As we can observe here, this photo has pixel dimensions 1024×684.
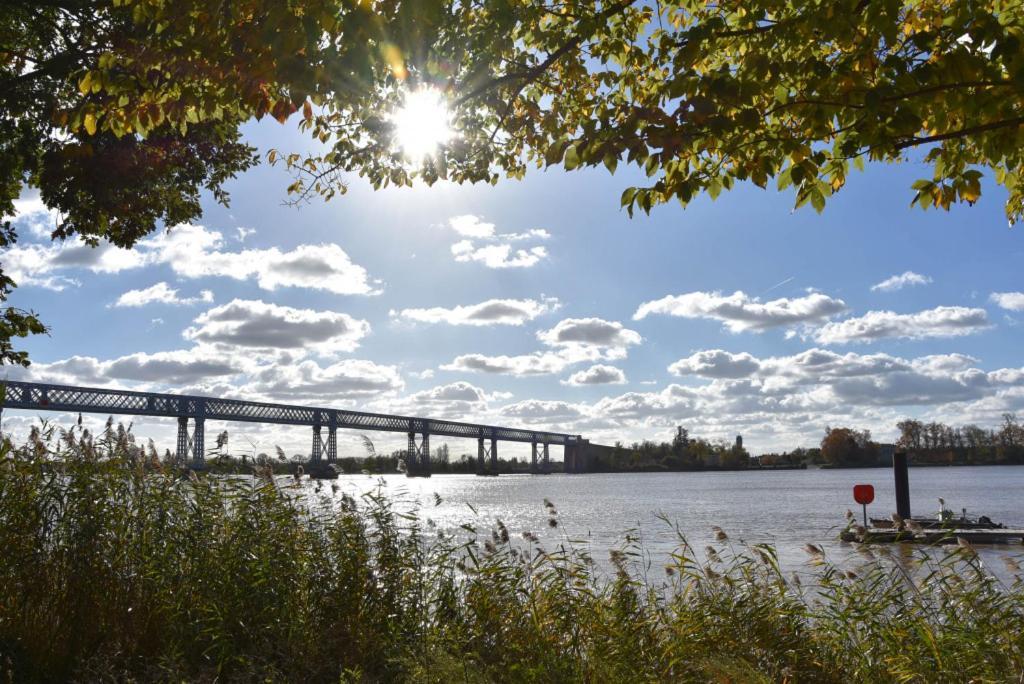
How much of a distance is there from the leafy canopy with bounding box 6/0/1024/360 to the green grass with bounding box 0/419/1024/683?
3.56 metres

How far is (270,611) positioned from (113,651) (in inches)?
49.1

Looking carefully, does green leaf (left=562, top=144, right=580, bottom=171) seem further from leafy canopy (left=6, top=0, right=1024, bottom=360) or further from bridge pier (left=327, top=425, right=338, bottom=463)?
bridge pier (left=327, top=425, right=338, bottom=463)

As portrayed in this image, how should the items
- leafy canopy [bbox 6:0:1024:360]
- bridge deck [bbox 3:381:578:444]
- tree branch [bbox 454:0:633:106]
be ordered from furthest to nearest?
bridge deck [bbox 3:381:578:444], tree branch [bbox 454:0:633:106], leafy canopy [bbox 6:0:1024:360]

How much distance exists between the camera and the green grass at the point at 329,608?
21.1 feet

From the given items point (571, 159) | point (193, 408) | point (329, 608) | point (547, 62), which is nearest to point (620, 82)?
point (547, 62)

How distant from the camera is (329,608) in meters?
7.52

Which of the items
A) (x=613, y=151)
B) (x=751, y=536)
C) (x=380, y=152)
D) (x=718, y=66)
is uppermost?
(x=718, y=66)

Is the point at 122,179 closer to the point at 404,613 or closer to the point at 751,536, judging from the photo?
the point at 404,613

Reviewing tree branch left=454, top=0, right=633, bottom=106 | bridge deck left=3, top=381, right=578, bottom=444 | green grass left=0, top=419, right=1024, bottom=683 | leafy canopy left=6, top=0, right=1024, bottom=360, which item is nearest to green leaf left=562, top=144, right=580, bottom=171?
leafy canopy left=6, top=0, right=1024, bottom=360

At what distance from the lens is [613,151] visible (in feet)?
19.0

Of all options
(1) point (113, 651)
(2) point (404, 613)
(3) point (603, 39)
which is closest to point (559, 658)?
(2) point (404, 613)

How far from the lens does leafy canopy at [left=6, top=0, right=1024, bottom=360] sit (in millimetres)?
5703

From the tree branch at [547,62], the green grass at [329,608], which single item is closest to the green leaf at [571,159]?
the tree branch at [547,62]

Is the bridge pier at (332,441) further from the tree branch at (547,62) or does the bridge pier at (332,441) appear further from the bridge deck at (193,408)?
the tree branch at (547,62)
